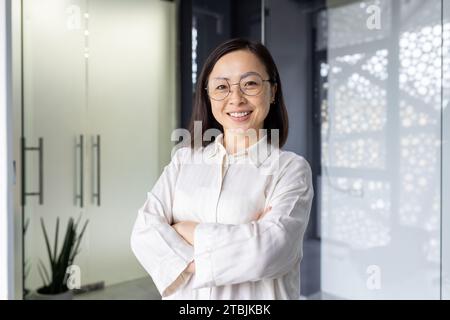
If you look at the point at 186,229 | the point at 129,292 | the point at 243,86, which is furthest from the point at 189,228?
the point at 129,292

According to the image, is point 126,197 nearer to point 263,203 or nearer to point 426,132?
point 263,203

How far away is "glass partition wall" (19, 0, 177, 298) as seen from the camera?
82.7 inches

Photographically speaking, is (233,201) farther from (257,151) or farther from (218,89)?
(218,89)

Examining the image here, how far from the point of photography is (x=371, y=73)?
6.58ft

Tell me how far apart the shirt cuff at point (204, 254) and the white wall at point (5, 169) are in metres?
1.37

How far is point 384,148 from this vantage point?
1973 millimetres

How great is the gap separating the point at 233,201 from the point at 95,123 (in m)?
1.40

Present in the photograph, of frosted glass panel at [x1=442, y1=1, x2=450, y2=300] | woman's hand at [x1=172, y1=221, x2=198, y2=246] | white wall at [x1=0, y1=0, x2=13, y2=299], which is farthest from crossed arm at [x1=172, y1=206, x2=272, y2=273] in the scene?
white wall at [x1=0, y1=0, x2=13, y2=299]

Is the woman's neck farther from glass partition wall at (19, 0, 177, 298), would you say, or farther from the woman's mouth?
glass partition wall at (19, 0, 177, 298)

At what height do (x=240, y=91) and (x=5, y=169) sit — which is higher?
(x=240, y=91)

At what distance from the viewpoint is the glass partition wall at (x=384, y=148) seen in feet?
5.77

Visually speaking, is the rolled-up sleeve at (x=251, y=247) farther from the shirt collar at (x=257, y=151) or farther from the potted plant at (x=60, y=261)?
the potted plant at (x=60, y=261)

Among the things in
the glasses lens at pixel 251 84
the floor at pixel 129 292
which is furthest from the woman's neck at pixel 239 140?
the floor at pixel 129 292

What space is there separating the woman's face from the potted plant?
145 cm
